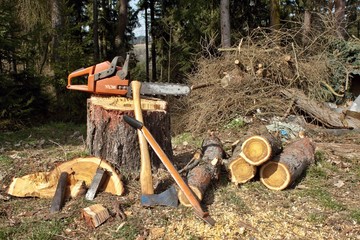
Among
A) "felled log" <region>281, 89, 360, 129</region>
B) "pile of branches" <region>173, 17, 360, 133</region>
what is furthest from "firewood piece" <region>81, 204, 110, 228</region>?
"felled log" <region>281, 89, 360, 129</region>

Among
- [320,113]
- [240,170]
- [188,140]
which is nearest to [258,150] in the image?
[240,170]

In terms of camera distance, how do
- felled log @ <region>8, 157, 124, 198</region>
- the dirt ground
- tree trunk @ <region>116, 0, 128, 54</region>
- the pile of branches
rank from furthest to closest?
tree trunk @ <region>116, 0, 128, 54</region>, the pile of branches, felled log @ <region>8, 157, 124, 198</region>, the dirt ground

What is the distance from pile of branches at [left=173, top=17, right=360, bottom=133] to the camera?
7.09 meters

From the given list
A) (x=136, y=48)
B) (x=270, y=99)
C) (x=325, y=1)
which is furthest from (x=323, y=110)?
(x=136, y=48)

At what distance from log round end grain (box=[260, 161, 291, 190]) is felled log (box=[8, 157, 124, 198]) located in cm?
161

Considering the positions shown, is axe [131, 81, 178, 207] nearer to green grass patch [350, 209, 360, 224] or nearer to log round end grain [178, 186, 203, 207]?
log round end grain [178, 186, 203, 207]

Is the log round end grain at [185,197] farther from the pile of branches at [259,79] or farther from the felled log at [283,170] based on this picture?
the pile of branches at [259,79]

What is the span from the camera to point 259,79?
738 centimetres

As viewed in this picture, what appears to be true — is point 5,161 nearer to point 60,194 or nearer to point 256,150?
point 60,194

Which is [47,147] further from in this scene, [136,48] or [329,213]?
[136,48]

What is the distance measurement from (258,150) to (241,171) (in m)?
0.33

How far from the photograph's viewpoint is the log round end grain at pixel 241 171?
12.8ft

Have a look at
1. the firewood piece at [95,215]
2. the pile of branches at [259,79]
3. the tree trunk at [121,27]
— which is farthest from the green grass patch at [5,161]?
the tree trunk at [121,27]

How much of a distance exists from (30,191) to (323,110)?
5.89 metres
